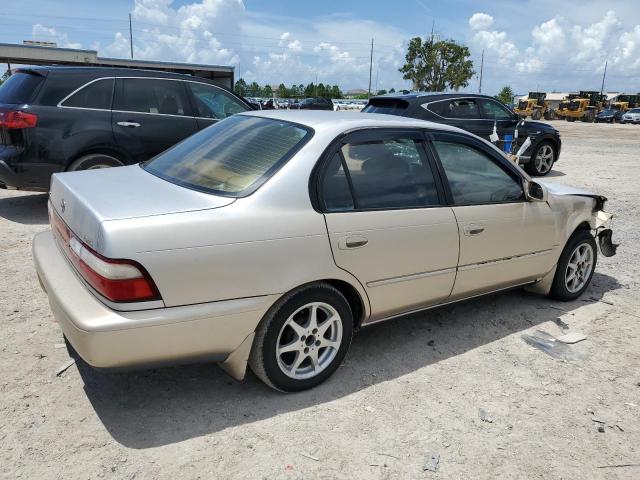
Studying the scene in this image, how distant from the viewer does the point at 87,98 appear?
6621 mm

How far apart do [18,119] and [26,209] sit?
58.8 inches

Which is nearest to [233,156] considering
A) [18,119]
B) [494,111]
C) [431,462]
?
[431,462]

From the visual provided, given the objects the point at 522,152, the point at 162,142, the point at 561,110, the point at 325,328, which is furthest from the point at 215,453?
the point at 561,110

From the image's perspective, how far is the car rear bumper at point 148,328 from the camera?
2.44 m

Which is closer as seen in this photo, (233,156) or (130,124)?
(233,156)

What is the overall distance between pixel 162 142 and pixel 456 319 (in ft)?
15.4

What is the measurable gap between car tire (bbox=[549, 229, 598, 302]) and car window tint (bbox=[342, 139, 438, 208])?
5.53 feet

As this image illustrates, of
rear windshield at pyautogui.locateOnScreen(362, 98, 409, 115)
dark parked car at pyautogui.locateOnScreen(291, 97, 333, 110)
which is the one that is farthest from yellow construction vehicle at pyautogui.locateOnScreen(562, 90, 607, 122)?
rear windshield at pyautogui.locateOnScreen(362, 98, 409, 115)

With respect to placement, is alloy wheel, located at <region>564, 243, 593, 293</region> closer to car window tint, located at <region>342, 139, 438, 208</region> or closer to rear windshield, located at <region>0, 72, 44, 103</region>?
car window tint, located at <region>342, 139, 438, 208</region>

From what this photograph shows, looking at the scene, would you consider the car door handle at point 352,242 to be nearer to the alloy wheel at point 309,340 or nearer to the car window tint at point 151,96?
the alloy wheel at point 309,340

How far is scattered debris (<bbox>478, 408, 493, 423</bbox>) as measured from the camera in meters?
2.99

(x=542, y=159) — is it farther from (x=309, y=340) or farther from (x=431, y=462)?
(x=431, y=462)

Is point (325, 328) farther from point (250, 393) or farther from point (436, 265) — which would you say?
point (436, 265)

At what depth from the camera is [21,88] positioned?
6.42 m
